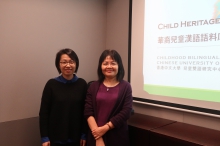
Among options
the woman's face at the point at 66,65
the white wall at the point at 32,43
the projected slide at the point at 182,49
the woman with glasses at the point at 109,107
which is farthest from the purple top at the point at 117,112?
the white wall at the point at 32,43

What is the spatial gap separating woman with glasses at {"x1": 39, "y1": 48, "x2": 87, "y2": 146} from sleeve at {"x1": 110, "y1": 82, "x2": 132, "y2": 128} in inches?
13.5

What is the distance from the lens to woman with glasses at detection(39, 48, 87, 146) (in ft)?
6.06

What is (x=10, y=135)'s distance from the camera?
2219 mm

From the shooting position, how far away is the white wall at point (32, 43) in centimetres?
215

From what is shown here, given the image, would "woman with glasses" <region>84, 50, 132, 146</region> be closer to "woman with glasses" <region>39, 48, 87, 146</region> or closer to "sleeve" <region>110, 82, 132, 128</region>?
"sleeve" <region>110, 82, 132, 128</region>

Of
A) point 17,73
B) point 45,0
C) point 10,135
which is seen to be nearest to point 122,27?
point 45,0

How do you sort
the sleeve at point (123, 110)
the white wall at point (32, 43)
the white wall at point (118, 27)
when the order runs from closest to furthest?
the sleeve at point (123, 110) < the white wall at point (32, 43) < the white wall at point (118, 27)

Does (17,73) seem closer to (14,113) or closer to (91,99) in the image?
(14,113)

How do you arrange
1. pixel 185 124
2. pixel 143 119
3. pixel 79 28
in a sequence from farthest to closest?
pixel 79 28 < pixel 143 119 < pixel 185 124

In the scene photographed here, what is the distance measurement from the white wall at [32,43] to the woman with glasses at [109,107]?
30.6 inches

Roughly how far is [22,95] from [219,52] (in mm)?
1885

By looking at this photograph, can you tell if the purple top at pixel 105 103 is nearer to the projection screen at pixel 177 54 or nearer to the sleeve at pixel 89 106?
the sleeve at pixel 89 106

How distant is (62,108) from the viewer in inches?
73.0

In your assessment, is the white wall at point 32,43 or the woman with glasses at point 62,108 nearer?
the woman with glasses at point 62,108
